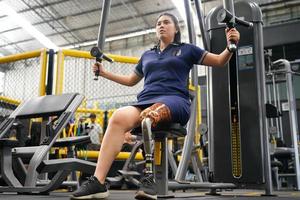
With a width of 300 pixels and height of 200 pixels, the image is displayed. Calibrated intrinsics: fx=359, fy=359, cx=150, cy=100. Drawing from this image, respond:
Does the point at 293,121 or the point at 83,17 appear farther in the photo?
the point at 83,17

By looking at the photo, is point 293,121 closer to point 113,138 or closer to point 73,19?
point 113,138

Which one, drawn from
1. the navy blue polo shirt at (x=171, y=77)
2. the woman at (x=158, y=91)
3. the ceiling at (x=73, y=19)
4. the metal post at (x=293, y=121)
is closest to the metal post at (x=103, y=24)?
the woman at (x=158, y=91)

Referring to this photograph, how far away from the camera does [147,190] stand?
66.2 inches

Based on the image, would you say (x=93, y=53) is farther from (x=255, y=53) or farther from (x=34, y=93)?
(x=34, y=93)

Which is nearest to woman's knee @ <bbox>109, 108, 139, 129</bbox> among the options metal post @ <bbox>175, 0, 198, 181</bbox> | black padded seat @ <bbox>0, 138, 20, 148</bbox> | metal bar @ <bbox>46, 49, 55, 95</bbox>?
metal post @ <bbox>175, 0, 198, 181</bbox>

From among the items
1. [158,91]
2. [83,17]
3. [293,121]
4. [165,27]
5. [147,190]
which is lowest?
[147,190]

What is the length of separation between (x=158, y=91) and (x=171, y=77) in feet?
0.35

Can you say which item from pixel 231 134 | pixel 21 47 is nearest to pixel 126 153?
pixel 231 134

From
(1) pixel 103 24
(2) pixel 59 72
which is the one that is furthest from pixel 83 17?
(1) pixel 103 24

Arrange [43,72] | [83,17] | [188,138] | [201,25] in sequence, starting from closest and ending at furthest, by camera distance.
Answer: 1. [188,138]
2. [201,25]
3. [43,72]
4. [83,17]

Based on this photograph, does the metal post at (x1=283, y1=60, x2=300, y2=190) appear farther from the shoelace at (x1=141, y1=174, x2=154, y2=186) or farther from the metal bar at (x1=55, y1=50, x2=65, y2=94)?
the shoelace at (x1=141, y1=174, x2=154, y2=186)

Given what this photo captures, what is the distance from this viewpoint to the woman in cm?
167

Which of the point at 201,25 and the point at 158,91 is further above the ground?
the point at 201,25

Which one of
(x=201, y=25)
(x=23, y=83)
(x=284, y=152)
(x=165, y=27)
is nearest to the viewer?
(x=165, y=27)
